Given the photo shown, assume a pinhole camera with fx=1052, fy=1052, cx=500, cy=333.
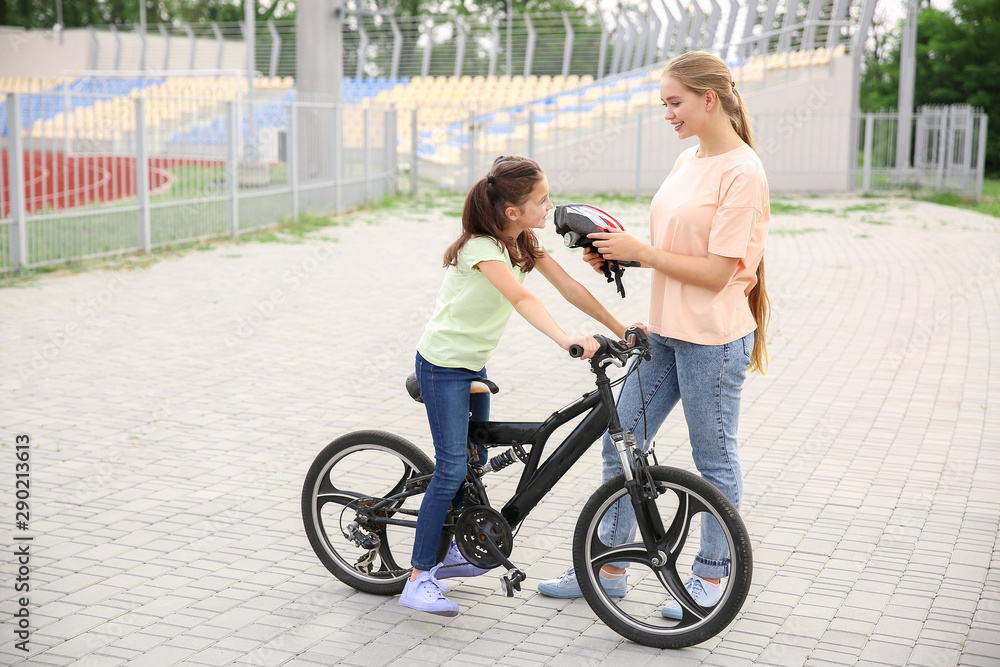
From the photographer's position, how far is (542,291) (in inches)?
437

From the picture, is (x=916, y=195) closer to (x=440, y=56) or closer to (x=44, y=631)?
(x=440, y=56)

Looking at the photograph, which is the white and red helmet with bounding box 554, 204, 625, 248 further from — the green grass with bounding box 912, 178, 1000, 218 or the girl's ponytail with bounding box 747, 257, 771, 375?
the green grass with bounding box 912, 178, 1000, 218

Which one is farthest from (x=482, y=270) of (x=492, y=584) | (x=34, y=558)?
(x=34, y=558)

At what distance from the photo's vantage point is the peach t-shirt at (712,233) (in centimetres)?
332

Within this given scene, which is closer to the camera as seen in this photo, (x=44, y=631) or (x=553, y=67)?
(x=44, y=631)

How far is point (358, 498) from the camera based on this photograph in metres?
3.89

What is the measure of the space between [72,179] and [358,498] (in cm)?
908

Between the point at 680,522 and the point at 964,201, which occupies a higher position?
the point at 964,201

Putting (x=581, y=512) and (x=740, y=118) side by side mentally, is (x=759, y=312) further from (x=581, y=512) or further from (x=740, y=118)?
(x=581, y=512)

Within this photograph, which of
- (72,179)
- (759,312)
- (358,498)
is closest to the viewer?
(759,312)

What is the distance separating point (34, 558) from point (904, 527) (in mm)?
3633

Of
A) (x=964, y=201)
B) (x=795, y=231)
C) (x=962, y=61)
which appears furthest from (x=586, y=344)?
(x=962, y=61)

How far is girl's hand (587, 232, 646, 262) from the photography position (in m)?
3.25

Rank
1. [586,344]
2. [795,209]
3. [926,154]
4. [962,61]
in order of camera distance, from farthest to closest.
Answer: [962,61] → [926,154] → [795,209] → [586,344]
